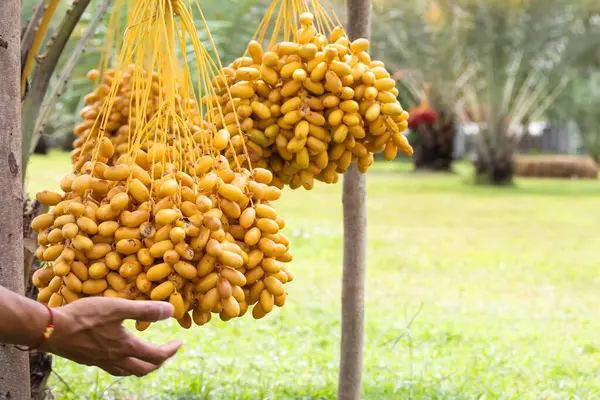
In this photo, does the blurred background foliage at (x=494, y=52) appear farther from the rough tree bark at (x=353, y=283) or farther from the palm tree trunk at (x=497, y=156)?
the rough tree bark at (x=353, y=283)

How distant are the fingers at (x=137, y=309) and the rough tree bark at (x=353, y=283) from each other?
1.28m

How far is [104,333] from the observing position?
157 centimetres

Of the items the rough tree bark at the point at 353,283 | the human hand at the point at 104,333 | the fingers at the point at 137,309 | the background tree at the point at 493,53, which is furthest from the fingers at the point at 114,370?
the background tree at the point at 493,53

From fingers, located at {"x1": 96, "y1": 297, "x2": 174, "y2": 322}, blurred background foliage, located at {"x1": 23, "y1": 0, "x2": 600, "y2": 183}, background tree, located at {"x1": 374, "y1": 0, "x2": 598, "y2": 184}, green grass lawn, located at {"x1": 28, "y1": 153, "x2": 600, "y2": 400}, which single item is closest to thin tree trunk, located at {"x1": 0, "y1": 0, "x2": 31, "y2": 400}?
fingers, located at {"x1": 96, "y1": 297, "x2": 174, "y2": 322}

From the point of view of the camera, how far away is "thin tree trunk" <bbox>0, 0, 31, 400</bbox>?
1.84 metres

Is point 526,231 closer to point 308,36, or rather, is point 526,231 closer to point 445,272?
point 445,272

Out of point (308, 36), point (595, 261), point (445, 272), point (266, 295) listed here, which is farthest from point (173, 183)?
point (595, 261)

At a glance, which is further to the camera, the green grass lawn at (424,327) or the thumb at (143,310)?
the green grass lawn at (424,327)

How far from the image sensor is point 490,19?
43.3 ft

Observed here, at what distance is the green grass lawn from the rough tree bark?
1.78 feet

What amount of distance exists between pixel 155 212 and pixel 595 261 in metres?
6.49

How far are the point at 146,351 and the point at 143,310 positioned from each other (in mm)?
151

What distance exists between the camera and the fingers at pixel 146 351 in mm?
1619

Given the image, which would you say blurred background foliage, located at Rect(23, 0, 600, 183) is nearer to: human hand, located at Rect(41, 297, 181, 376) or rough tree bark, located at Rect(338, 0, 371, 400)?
rough tree bark, located at Rect(338, 0, 371, 400)
